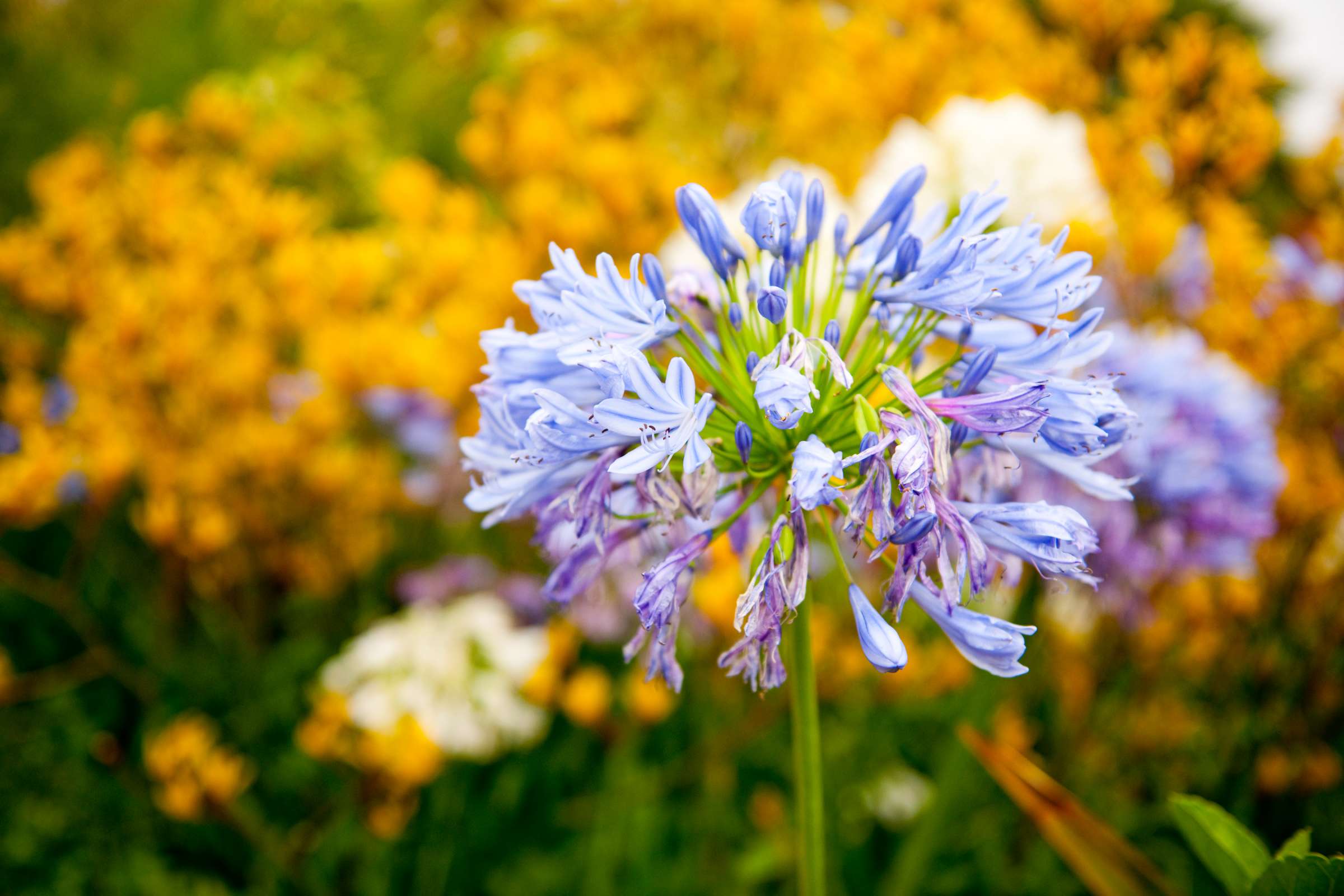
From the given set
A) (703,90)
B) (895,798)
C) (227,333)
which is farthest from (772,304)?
(703,90)

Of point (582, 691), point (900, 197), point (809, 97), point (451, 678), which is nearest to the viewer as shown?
point (900, 197)

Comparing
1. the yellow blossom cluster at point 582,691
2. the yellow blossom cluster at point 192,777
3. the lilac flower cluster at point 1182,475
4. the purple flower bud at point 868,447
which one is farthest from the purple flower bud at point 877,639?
the yellow blossom cluster at point 192,777

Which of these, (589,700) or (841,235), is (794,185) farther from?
(589,700)

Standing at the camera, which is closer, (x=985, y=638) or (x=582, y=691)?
(x=985, y=638)

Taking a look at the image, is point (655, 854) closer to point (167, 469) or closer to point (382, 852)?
point (382, 852)

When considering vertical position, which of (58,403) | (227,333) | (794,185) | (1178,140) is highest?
(58,403)

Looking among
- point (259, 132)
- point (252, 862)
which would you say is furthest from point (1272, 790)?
point (259, 132)

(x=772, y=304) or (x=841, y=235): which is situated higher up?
(x=841, y=235)
